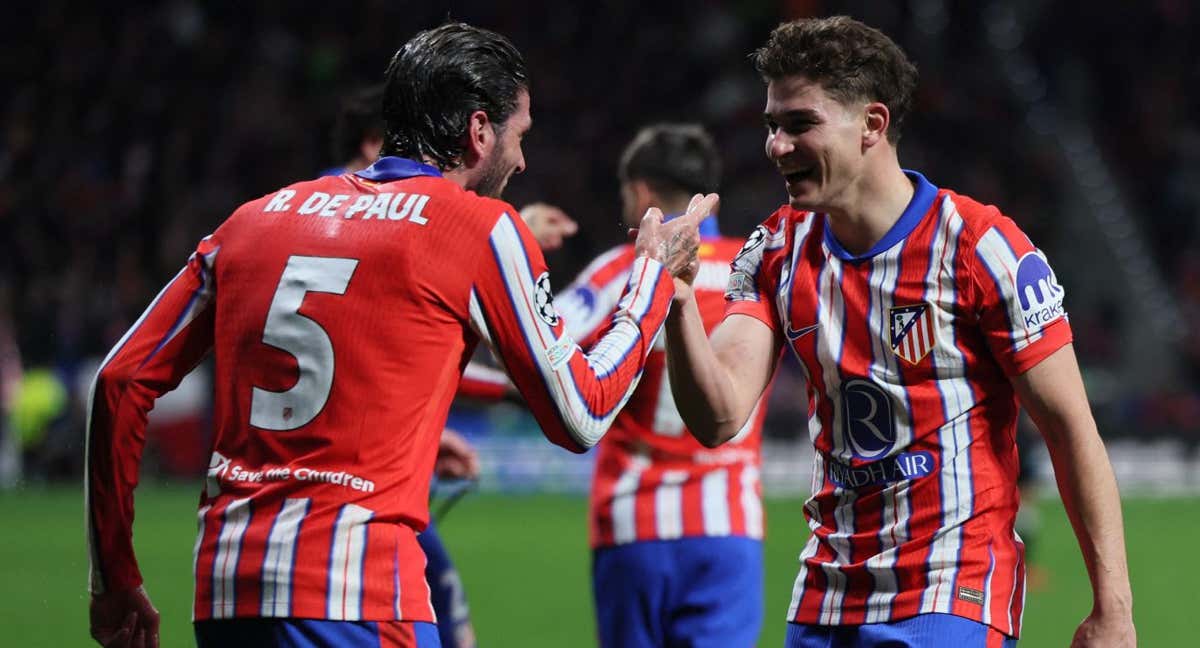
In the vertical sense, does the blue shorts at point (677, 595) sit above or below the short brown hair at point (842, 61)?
below

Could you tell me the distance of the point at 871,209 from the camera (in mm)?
3100

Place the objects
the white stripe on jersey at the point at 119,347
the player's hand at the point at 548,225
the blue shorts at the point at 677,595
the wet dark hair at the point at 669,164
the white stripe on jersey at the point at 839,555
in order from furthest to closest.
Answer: the wet dark hair at the point at 669,164 < the blue shorts at the point at 677,595 < the player's hand at the point at 548,225 < the white stripe on jersey at the point at 839,555 < the white stripe on jersey at the point at 119,347

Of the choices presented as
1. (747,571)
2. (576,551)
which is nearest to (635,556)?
(747,571)

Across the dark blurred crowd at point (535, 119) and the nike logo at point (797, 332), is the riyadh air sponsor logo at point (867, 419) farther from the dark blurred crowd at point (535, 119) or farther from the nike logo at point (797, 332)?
the dark blurred crowd at point (535, 119)

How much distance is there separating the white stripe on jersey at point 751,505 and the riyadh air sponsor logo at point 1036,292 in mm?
2046

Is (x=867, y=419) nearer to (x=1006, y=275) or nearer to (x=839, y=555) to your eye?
(x=839, y=555)

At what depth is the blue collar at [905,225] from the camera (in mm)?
3062

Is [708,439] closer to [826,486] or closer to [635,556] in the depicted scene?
[826,486]

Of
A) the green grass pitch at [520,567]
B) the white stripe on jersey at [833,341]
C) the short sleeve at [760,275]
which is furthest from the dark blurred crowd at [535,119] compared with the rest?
the white stripe on jersey at [833,341]

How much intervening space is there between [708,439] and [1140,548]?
9750 mm

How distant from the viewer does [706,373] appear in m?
3.06

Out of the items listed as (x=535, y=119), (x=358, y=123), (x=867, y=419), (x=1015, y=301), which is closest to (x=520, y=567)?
(x=358, y=123)

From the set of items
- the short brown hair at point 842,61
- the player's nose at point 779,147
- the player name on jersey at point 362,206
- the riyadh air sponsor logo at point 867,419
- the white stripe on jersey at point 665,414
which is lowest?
the riyadh air sponsor logo at point 867,419

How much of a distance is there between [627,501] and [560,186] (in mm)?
11929
